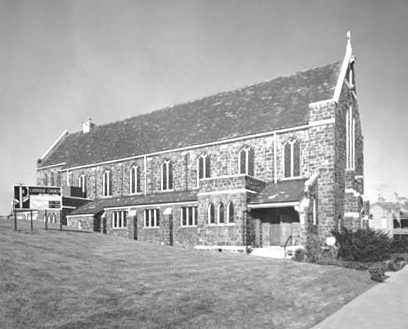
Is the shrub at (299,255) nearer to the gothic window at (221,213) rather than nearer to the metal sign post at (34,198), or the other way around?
the gothic window at (221,213)

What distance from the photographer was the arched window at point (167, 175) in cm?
4091

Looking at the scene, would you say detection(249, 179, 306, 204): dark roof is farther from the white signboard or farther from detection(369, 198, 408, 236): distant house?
detection(369, 198, 408, 236): distant house

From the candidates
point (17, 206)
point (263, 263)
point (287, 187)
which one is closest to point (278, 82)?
point (287, 187)

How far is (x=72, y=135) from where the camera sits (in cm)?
5919

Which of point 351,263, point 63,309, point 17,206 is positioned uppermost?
point 17,206

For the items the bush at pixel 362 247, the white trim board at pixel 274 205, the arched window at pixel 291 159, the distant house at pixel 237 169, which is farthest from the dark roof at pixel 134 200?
the bush at pixel 362 247

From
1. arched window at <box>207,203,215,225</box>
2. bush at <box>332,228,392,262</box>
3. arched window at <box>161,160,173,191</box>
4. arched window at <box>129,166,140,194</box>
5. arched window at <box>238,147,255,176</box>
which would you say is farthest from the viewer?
arched window at <box>129,166,140,194</box>

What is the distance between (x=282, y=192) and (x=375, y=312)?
17.4 m

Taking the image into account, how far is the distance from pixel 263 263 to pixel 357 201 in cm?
1559

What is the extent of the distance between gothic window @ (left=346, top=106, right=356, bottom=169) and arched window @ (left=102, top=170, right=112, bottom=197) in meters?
23.9

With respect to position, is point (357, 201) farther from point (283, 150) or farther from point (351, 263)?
point (351, 263)

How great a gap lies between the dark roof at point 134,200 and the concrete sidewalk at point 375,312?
66.3 ft

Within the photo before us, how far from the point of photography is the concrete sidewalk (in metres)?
11.6

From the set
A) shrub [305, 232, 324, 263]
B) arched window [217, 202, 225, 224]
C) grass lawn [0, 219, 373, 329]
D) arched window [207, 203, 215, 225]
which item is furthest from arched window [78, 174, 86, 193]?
grass lawn [0, 219, 373, 329]
